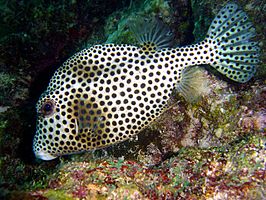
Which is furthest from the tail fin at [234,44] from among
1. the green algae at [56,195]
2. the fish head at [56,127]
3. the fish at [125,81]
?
the green algae at [56,195]

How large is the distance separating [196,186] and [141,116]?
3.73 ft

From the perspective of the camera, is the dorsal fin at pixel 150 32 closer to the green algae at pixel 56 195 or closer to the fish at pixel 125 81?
the fish at pixel 125 81

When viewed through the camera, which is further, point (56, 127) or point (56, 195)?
point (56, 127)

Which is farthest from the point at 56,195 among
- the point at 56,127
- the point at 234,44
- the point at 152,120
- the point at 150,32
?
the point at 234,44

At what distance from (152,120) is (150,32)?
4.18 feet

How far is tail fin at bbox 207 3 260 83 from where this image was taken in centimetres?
368

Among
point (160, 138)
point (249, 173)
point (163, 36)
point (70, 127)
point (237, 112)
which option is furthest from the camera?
point (160, 138)

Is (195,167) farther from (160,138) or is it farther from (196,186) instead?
(160,138)

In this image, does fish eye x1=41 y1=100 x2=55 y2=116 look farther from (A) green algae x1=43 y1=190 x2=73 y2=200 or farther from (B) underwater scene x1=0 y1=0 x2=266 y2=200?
(A) green algae x1=43 y1=190 x2=73 y2=200

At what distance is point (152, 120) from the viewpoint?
3520 mm

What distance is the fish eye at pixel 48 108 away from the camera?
3.33 m

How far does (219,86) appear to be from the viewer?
4.23 m

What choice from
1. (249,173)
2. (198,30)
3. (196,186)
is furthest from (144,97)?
(198,30)

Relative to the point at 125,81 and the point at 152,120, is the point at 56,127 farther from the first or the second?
the point at 152,120
